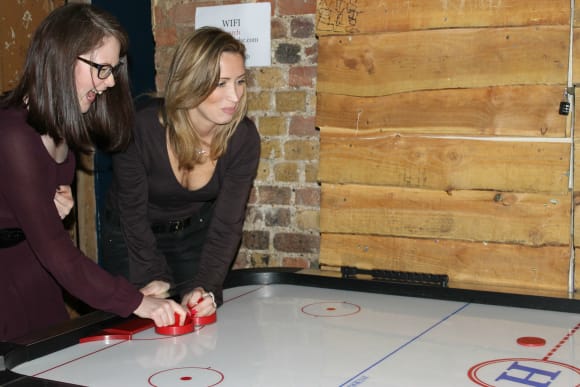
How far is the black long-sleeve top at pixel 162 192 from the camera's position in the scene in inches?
91.0

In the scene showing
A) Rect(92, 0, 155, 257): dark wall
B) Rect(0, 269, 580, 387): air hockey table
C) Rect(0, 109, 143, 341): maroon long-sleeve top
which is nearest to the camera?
Rect(0, 269, 580, 387): air hockey table

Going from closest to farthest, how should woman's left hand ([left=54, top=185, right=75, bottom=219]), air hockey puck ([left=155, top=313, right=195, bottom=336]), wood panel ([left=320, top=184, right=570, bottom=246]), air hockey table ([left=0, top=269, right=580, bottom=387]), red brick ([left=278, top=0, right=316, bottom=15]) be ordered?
air hockey table ([left=0, top=269, right=580, bottom=387]), air hockey puck ([left=155, top=313, right=195, bottom=336]), woman's left hand ([left=54, top=185, right=75, bottom=219]), wood panel ([left=320, top=184, right=570, bottom=246]), red brick ([left=278, top=0, right=316, bottom=15])

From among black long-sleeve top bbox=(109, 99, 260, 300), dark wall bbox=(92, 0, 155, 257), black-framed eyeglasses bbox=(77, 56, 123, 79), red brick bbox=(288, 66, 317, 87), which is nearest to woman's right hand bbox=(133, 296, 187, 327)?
black long-sleeve top bbox=(109, 99, 260, 300)

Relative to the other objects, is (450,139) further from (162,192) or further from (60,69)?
(60,69)

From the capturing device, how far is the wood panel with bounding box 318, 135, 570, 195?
2.41 metres

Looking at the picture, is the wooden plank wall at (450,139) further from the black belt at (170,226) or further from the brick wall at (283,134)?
the black belt at (170,226)

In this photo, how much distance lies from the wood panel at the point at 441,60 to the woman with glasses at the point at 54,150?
0.92 m

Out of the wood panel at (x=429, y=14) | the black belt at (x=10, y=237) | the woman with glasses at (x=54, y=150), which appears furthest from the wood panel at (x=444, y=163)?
the black belt at (x=10, y=237)

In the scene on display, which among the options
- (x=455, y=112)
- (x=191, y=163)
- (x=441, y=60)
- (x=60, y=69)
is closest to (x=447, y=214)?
(x=455, y=112)

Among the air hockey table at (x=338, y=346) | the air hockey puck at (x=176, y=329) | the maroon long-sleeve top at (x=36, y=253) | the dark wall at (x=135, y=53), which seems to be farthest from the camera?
the dark wall at (x=135, y=53)

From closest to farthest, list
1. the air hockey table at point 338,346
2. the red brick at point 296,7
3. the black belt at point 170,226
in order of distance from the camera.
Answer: the air hockey table at point 338,346 < the black belt at point 170,226 < the red brick at point 296,7

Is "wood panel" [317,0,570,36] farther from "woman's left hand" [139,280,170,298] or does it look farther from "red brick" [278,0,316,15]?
"woman's left hand" [139,280,170,298]

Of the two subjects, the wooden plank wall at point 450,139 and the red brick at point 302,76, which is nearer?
the wooden plank wall at point 450,139

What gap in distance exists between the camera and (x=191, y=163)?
7.80ft
